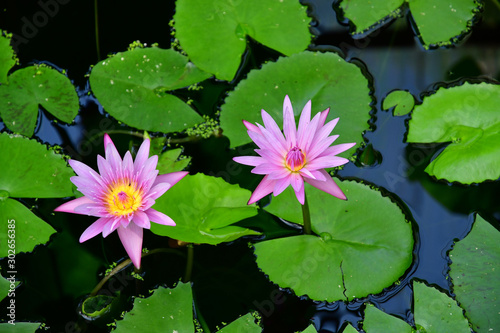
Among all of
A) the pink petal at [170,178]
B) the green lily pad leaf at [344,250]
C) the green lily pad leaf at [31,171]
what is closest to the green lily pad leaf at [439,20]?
the green lily pad leaf at [344,250]

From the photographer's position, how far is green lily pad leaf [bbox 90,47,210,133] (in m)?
3.14

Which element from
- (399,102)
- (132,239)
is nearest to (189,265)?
(132,239)

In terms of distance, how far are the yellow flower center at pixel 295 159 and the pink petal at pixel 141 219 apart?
77cm

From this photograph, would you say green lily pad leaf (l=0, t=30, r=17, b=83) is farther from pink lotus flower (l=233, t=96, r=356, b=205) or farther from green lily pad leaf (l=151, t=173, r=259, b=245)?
pink lotus flower (l=233, t=96, r=356, b=205)

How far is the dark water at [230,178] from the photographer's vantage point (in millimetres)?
2695

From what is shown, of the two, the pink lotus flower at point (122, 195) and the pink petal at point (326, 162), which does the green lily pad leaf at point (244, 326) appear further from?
the pink petal at point (326, 162)

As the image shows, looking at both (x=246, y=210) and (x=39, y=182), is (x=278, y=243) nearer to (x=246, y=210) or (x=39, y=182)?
(x=246, y=210)

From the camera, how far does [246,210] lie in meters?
2.71

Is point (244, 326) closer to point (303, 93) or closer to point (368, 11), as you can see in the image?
point (303, 93)

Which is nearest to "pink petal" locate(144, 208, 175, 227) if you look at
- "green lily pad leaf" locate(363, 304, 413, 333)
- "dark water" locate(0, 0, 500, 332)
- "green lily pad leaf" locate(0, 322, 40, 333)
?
"dark water" locate(0, 0, 500, 332)

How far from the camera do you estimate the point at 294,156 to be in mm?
2182

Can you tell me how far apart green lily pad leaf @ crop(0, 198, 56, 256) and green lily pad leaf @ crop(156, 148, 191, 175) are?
32.2 inches

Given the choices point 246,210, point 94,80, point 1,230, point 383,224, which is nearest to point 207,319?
point 246,210

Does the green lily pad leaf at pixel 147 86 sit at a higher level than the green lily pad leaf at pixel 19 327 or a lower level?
higher
